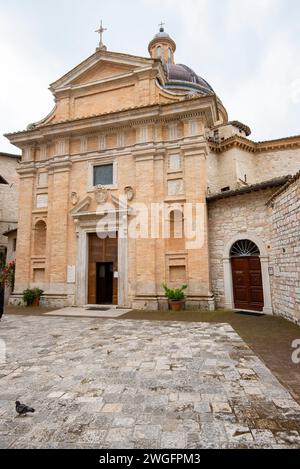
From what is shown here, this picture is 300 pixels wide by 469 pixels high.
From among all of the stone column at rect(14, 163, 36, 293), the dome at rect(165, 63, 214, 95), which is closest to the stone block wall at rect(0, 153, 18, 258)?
the stone column at rect(14, 163, 36, 293)

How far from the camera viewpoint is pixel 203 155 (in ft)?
39.1

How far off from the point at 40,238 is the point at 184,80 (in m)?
21.0

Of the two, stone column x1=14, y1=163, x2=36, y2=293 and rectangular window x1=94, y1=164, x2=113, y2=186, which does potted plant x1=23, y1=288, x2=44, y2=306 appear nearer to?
stone column x1=14, y1=163, x2=36, y2=293

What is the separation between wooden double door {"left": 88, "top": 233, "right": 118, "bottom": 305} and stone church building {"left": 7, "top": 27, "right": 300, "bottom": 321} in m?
0.05

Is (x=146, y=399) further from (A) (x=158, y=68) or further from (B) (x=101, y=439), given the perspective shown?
(A) (x=158, y=68)

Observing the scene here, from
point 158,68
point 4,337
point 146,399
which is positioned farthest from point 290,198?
point 158,68

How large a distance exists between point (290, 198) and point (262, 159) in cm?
1262

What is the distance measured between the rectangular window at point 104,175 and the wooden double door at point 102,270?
2668 millimetres

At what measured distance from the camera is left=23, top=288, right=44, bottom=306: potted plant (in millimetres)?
12836

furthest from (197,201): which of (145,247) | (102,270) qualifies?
(102,270)

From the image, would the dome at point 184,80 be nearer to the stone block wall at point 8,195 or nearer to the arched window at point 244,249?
the stone block wall at point 8,195

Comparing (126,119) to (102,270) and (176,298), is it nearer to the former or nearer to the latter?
(102,270)

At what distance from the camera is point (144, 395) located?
11.6 feet
